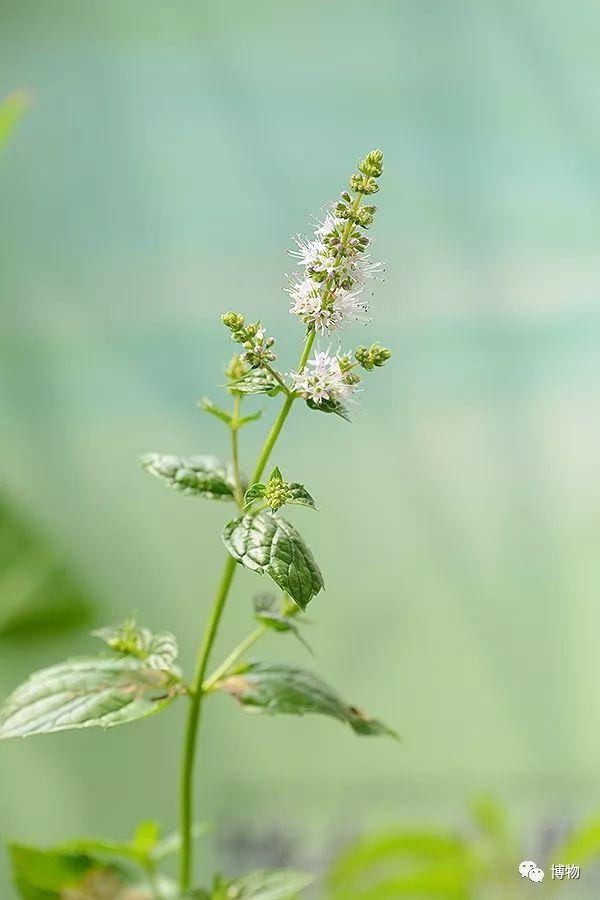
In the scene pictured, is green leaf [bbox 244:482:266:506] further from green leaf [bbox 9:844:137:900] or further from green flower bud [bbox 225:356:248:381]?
green leaf [bbox 9:844:137:900]

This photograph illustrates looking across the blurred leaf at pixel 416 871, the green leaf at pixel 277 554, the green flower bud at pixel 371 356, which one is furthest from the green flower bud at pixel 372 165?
the blurred leaf at pixel 416 871

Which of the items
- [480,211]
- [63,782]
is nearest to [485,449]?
[480,211]

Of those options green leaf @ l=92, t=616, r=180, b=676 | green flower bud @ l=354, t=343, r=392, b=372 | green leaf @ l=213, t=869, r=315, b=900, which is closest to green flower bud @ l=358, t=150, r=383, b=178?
green flower bud @ l=354, t=343, r=392, b=372

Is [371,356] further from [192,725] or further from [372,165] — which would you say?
[192,725]

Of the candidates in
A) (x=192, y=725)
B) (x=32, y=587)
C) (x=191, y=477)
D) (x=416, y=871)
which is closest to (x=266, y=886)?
(x=192, y=725)

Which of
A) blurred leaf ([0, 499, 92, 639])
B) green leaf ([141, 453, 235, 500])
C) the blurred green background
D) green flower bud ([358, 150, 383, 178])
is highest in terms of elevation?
the blurred green background

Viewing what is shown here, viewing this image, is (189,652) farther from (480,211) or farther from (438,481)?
(480,211)
